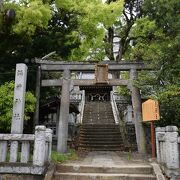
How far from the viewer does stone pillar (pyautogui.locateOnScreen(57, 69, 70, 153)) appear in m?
14.5

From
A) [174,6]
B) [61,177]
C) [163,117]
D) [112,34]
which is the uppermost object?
[112,34]

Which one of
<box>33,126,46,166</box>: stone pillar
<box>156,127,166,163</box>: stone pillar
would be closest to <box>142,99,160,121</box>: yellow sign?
<box>156,127,166,163</box>: stone pillar

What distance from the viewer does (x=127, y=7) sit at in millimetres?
23922

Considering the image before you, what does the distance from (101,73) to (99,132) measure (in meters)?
4.83

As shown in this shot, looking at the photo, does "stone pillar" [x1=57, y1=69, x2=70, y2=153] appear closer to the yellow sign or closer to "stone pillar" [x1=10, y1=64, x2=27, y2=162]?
the yellow sign

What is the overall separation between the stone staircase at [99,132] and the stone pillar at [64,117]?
7.30 feet

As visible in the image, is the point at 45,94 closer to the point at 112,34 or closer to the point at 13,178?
the point at 13,178

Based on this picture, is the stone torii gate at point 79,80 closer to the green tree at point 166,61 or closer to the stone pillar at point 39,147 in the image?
the green tree at point 166,61

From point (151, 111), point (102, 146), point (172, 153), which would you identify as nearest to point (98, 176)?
point (172, 153)

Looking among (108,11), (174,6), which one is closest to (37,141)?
(174,6)

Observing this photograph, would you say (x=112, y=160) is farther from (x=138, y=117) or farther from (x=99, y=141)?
(x=99, y=141)

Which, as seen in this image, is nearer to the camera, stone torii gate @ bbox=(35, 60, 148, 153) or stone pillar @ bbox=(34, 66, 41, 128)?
stone pillar @ bbox=(34, 66, 41, 128)

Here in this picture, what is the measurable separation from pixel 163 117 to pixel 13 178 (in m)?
6.94

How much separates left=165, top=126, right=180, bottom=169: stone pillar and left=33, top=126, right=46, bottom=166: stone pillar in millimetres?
3498
